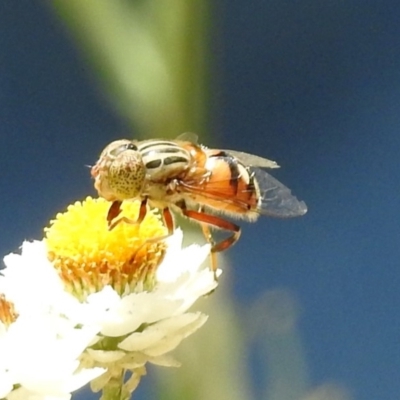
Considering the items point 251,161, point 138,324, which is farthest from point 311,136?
point 138,324

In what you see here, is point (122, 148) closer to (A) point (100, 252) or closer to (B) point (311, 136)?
(A) point (100, 252)

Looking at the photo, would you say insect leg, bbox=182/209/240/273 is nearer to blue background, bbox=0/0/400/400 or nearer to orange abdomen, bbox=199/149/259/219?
orange abdomen, bbox=199/149/259/219

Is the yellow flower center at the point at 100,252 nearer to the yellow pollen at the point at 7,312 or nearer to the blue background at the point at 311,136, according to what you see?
the yellow pollen at the point at 7,312

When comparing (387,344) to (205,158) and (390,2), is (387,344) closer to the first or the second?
(390,2)

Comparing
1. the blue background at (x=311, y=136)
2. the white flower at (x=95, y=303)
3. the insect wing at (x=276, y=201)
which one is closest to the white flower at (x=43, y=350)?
the white flower at (x=95, y=303)

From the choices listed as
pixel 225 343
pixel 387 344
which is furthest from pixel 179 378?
pixel 387 344

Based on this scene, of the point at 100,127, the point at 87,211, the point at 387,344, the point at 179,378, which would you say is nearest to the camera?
the point at 87,211

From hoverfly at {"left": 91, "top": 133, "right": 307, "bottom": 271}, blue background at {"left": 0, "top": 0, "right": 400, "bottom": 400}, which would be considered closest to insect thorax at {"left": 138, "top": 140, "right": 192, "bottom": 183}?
hoverfly at {"left": 91, "top": 133, "right": 307, "bottom": 271}
